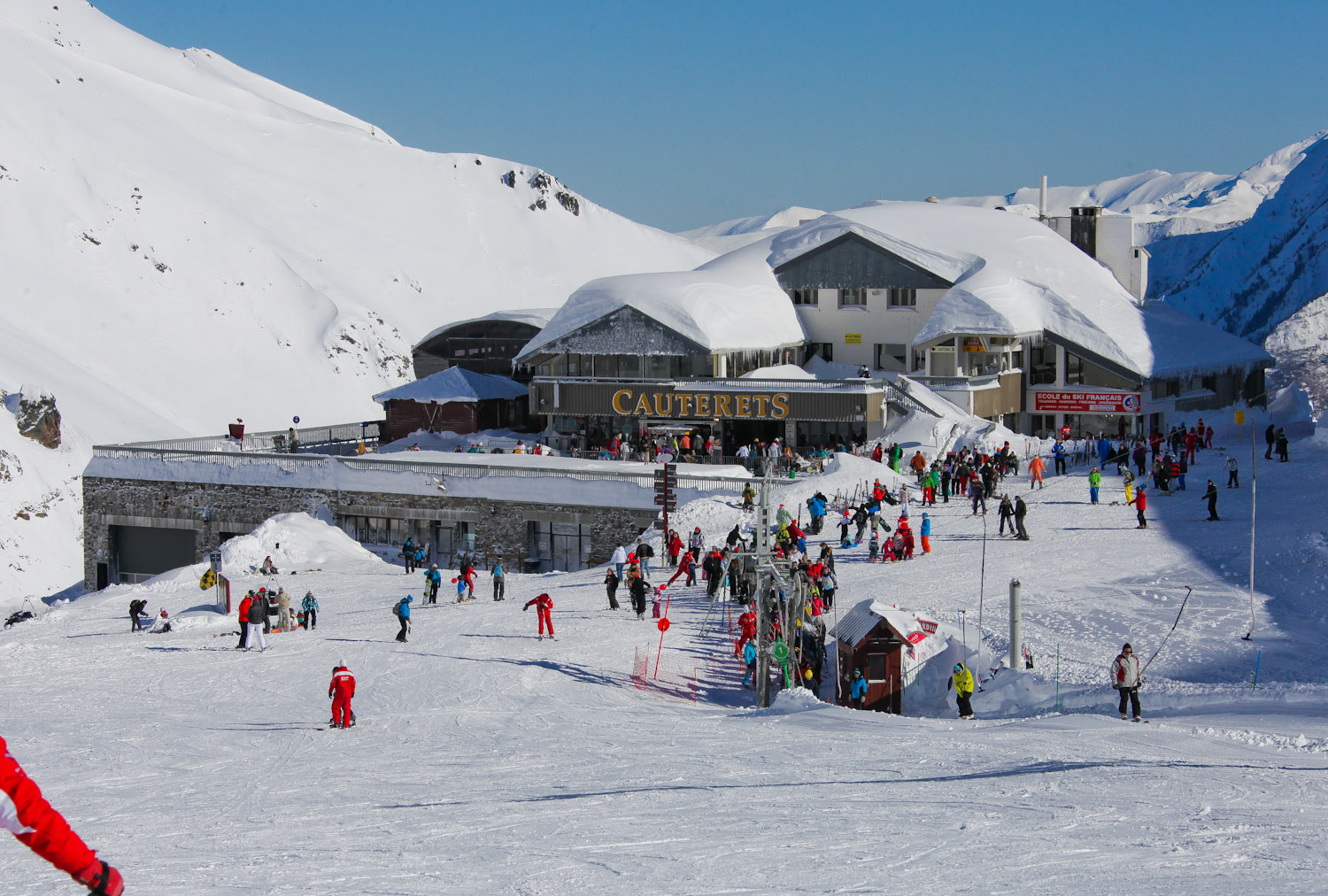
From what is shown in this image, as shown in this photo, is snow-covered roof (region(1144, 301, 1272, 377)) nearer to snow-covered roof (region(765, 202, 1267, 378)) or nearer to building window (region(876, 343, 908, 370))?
snow-covered roof (region(765, 202, 1267, 378))

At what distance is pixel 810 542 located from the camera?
30.6 metres

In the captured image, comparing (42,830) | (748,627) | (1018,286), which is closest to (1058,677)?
(748,627)

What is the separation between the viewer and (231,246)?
93688mm

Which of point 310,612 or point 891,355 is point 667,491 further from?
point 891,355

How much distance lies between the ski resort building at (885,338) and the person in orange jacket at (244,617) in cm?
2470

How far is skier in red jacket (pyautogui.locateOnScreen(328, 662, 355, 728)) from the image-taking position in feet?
56.8

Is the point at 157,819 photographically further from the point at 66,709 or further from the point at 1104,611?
the point at 1104,611

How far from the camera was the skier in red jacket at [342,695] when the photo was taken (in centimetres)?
1731

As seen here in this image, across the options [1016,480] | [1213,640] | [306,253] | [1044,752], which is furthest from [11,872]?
[306,253]

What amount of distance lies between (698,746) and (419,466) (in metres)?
26.0

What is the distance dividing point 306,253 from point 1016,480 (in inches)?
3054

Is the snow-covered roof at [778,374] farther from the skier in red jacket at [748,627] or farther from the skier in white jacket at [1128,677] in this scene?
the skier in white jacket at [1128,677]

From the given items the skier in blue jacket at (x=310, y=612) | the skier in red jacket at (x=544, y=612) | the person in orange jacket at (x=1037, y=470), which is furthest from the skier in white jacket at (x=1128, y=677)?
the person in orange jacket at (x=1037, y=470)

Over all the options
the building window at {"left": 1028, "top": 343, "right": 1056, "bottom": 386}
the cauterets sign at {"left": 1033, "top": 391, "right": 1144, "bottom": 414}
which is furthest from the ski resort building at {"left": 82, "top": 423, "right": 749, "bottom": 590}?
the building window at {"left": 1028, "top": 343, "right": 1056, "bottom": 386}
